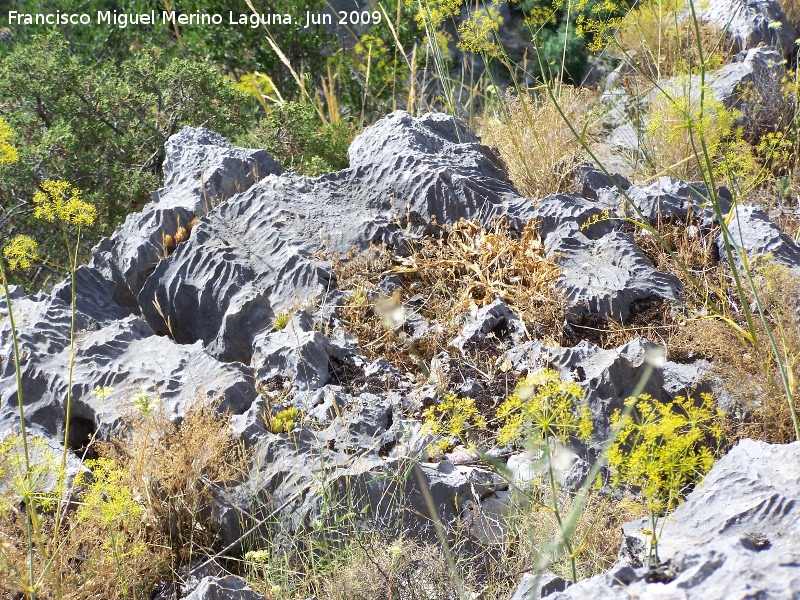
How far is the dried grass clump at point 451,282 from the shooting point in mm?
3023

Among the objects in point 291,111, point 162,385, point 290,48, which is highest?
Result: point 290,48

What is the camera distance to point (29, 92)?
4.57 m

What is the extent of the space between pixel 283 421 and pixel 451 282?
106 centimetres

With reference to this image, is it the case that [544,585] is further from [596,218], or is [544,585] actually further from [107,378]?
[596,218]

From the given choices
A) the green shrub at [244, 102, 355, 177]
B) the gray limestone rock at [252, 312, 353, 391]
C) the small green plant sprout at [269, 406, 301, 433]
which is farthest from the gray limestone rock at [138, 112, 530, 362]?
the green shrub at [244, 102, 355, 177]

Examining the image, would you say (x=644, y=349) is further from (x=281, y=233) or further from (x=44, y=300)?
(x=44, y=300)

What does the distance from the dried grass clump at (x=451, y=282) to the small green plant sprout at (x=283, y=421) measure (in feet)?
1.67

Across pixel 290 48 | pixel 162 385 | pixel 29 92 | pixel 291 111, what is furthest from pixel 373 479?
pixel 290 48

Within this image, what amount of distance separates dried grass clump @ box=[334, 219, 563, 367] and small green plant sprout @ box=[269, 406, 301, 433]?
0.51m

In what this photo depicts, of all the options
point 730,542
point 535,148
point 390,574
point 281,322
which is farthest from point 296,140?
point 730,542

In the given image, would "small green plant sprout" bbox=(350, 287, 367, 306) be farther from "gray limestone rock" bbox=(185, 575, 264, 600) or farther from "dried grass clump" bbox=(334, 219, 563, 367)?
"gray limestone rock" bbox=(185, 575, 264, 600)

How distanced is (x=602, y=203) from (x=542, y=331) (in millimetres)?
886

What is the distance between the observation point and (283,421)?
2564mm

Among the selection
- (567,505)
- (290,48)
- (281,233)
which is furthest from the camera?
(290,48)
